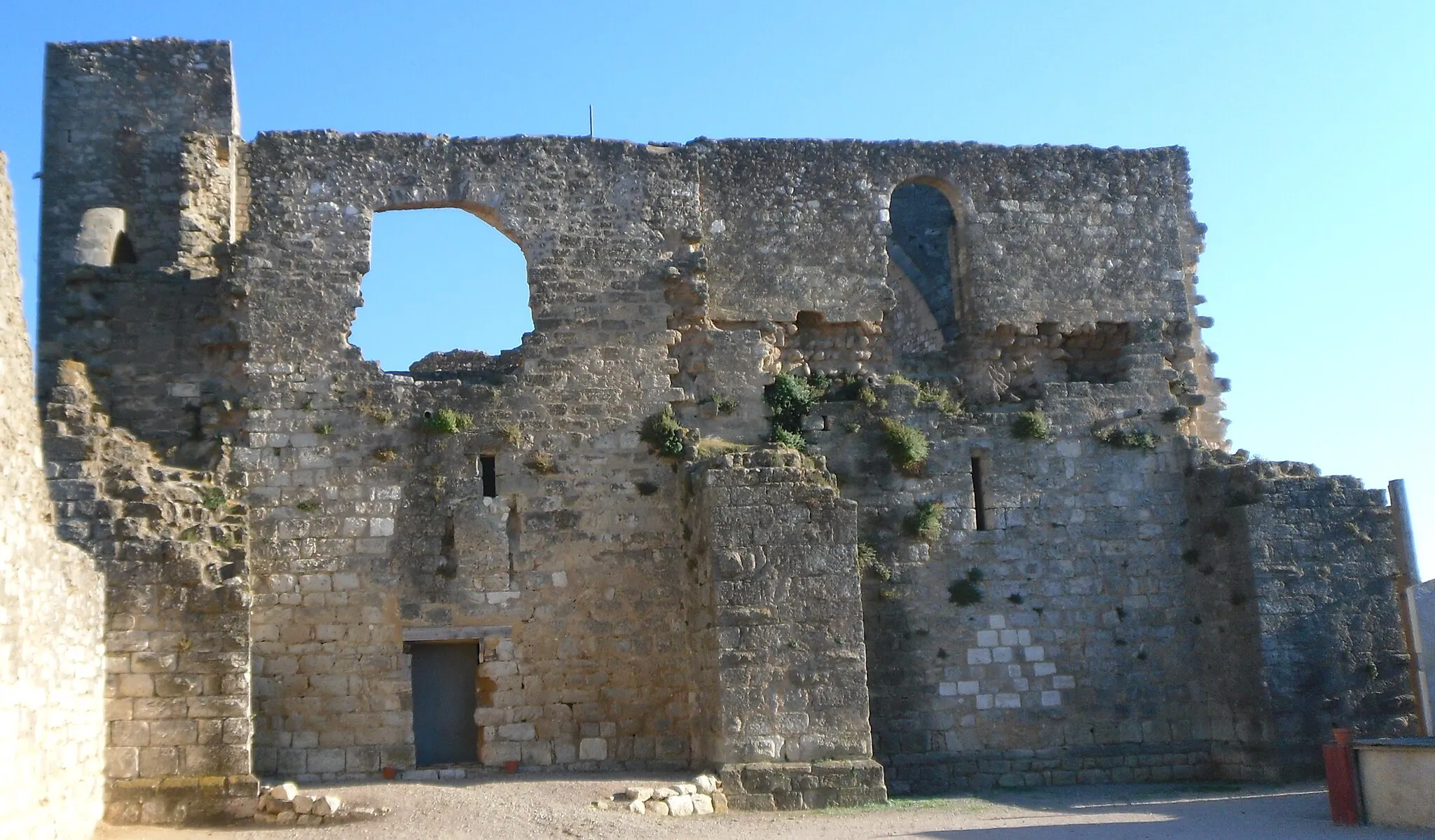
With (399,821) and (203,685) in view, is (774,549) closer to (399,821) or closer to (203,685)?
(399,821)

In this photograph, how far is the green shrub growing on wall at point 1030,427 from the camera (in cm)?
1549

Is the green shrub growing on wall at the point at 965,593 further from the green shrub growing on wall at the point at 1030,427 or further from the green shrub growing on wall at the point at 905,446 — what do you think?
the green shrub growing on wall at the point at 1030,427

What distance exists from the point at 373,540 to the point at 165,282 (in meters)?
3.32

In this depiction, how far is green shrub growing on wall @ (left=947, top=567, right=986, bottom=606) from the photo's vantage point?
14.9 metres

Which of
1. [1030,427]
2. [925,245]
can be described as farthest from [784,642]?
[925,245]

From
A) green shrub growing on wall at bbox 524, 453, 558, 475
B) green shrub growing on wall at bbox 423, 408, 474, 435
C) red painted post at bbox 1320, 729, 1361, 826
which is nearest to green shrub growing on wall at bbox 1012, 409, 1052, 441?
red painted post at bbox 1320, 729, 1361, 826

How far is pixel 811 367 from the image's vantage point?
15531 millimetres

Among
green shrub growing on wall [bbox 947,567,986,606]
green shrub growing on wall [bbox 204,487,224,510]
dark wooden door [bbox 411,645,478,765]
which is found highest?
green shrub growing on wall [bbox 204,487,224,510]

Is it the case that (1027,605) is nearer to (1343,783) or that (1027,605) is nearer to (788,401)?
(788,401)

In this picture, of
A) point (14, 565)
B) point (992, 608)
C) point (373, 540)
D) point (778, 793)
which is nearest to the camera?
point (14, 565)

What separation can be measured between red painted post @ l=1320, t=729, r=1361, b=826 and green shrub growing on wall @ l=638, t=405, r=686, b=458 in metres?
6.58

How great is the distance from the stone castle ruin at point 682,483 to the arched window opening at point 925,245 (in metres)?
1.96

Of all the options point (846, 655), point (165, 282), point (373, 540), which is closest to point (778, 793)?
point (846, 655)

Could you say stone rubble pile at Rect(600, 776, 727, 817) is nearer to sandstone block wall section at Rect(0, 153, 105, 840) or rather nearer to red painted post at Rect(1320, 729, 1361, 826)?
sandstone block wall section at Rect(0, 153, 105, 840)
